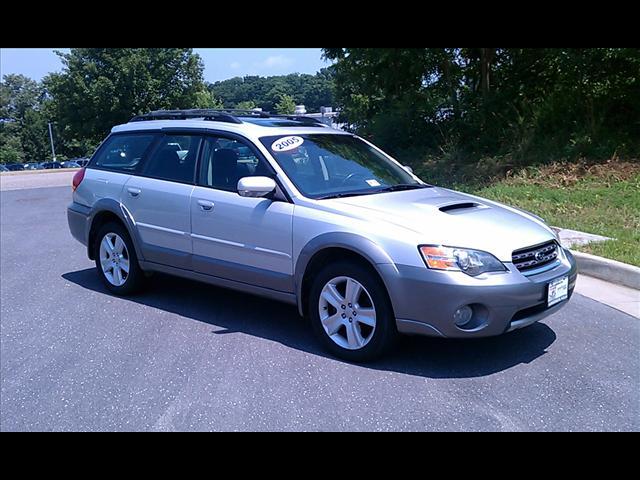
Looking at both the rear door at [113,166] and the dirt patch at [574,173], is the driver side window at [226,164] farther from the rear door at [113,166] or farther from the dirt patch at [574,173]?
the dirt patch at [574,173]

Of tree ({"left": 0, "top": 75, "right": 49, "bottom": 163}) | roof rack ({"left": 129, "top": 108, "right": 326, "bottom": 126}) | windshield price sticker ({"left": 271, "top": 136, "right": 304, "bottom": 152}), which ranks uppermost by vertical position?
roof rack ({"left": 129, "top": 108, "right": 326, "bottom": 126})

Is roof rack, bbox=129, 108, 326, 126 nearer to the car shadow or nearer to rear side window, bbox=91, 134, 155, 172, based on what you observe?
rear side window, bbox=91, 134, 155, 172

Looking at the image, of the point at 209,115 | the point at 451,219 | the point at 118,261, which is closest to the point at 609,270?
the point at 451,219

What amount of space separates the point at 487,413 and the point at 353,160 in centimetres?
257

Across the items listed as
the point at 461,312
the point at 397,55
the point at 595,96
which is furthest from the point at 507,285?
the point at 397,55

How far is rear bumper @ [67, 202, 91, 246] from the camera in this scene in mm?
6293

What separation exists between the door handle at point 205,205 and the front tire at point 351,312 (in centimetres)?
123

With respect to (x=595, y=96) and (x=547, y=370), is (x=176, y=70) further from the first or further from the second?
(x=547, y=370)

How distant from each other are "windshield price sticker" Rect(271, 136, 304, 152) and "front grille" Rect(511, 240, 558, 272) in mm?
2056

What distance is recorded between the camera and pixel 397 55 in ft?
52.3

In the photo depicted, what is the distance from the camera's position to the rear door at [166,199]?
17.4 ft

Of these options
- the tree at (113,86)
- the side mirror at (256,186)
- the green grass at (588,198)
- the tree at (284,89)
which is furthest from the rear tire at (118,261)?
the tree at (284,89)

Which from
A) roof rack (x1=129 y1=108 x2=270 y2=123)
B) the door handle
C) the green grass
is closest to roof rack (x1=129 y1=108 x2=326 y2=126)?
roof rack (x1=129 y1=108 x2=270 y2=123)

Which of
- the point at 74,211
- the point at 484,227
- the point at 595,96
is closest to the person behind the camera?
the point at 484,227
